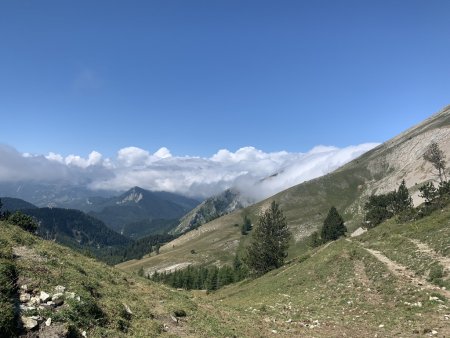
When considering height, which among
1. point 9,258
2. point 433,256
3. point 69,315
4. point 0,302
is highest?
point 9,258

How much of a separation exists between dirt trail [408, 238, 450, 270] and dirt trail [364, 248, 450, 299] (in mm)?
2772

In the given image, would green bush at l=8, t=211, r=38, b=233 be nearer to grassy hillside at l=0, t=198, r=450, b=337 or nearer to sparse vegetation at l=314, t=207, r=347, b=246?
grassy hillside at l=0, t=198, r=450, b=337

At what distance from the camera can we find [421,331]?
2173cm

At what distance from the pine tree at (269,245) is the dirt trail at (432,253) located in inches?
1571

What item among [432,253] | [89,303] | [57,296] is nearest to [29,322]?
[57,296]

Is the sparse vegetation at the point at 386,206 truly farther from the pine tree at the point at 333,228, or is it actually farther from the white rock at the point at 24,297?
the white rock at the point at 24,297

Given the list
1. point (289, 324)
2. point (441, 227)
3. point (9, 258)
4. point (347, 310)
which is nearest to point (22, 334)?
point (9, 258)

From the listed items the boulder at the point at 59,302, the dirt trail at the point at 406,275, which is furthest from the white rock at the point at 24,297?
the dirt trail at the point at 406,275

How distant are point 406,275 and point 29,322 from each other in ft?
107

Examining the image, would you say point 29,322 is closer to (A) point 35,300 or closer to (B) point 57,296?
(A) point 35,300

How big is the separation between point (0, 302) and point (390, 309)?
1030 inches

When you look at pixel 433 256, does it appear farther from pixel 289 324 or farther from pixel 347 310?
pixel 289 324

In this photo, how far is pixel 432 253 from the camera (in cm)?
3775

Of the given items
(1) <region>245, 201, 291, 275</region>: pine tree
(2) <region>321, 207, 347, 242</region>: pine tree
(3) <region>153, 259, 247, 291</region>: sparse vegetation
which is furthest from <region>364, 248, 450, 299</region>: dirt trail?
(3) <region>153, 259, 247, 291</region>: sparse vegetation
